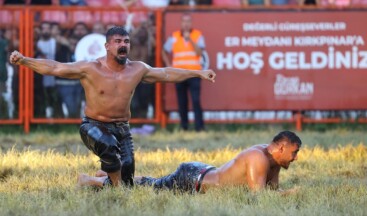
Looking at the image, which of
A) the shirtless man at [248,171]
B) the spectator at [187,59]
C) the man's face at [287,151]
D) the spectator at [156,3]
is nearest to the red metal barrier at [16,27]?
the spectator at [156,3]

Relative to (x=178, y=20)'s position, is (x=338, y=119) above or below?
below

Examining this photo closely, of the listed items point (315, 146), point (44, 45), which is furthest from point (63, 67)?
point (44, 45)

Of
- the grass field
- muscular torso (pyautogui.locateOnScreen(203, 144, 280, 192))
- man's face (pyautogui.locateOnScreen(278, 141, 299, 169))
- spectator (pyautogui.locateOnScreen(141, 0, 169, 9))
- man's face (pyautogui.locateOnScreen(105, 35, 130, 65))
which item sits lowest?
the grass field

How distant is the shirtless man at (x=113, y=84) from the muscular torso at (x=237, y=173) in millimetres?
864

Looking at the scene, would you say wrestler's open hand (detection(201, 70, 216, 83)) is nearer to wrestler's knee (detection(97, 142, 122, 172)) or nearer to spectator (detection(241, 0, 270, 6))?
wrestler's knee (detection(97, 142, 122, 172))

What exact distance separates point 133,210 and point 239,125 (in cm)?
1073

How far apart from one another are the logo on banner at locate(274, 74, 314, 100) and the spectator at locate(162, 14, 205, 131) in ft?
4.45

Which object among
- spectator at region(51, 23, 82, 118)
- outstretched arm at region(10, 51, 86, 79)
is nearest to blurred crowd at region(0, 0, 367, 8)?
spectator at region(51, 23, 82, 118)

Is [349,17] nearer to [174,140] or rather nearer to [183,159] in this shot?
[174,140]

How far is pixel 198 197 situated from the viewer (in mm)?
9469

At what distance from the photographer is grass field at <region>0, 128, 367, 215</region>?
8805 millimetres

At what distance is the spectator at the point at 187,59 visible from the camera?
18531 mm

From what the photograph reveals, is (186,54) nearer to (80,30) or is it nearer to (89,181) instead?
(80,30)

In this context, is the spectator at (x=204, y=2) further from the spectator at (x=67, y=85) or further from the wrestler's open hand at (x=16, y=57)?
the wrestler's open hand at (x=16, y=57)
